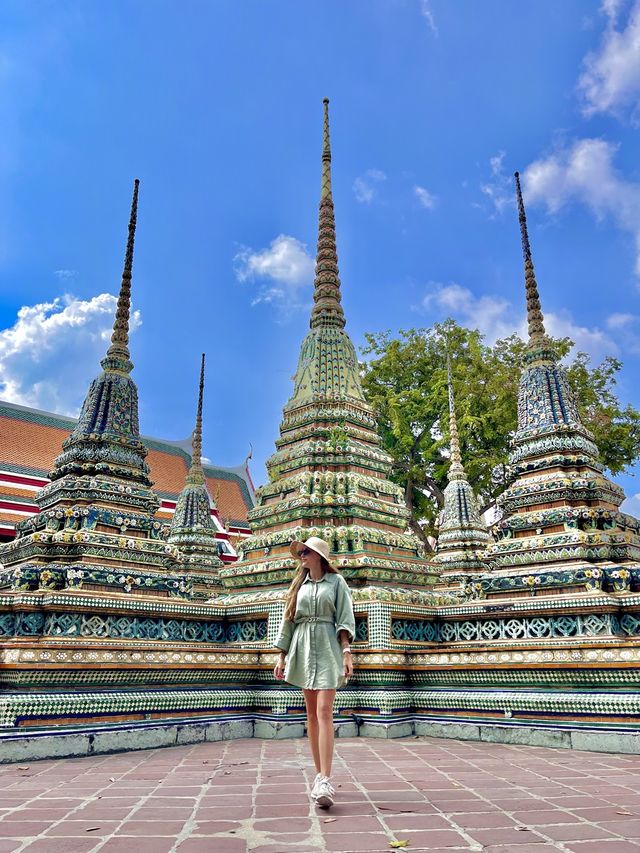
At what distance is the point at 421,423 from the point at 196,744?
67.6 feet

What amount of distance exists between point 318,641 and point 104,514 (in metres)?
5.94

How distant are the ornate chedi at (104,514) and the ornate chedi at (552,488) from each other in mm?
5513

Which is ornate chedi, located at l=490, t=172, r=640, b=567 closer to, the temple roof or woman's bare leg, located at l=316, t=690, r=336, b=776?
woman's bare leg, located at l=316, t=690, r=336, b=776

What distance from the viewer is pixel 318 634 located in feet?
15.7

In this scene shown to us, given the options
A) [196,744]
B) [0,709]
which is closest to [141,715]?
[196,744]

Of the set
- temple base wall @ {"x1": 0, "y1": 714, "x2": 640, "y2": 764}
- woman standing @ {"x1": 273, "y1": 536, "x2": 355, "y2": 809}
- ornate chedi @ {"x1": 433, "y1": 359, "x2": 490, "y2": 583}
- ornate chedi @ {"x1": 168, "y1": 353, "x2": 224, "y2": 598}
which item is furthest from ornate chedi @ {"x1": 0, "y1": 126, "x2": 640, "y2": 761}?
ornate chedi @ {"x1": 168, "y1": 353, "x2": 224, "y2": 598}

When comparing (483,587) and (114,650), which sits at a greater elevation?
(483,587)

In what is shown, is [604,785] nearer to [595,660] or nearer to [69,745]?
[595,660]

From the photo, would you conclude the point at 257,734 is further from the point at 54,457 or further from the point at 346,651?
the point at 54,457

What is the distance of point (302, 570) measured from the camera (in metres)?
5.10

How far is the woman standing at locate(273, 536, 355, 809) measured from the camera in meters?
4.50

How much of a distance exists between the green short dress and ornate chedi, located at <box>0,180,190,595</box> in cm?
495

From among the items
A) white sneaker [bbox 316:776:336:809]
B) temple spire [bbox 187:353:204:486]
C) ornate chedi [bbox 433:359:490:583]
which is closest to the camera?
white sneaker [bbox 316:776:336:809]

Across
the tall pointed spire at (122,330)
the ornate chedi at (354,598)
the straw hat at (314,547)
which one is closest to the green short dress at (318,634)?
the straw hat at (314,547)
